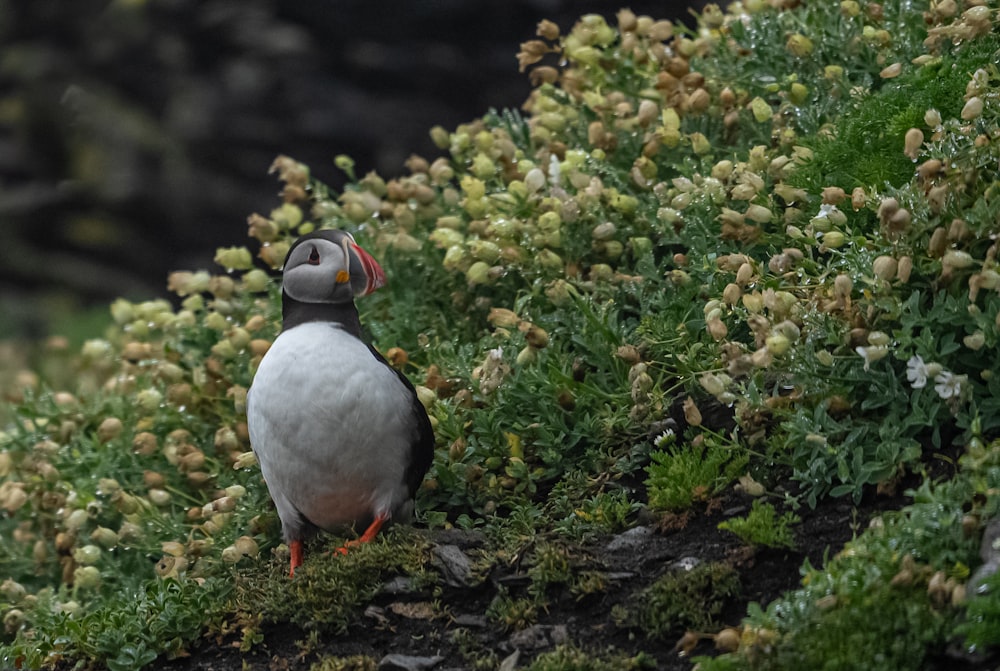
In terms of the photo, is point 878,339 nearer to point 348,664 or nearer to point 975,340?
point 975,340

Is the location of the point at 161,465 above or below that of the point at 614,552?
above

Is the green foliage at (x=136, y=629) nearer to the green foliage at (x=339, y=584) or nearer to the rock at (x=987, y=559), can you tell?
the green foliage at (x=339, y=584)

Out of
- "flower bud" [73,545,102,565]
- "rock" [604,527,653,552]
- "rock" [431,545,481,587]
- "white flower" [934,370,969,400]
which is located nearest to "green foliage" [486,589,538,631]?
"rock" [431,545,481,587]

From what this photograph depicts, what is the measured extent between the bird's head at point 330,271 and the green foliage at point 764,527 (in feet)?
4.55

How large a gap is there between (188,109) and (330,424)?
834cm

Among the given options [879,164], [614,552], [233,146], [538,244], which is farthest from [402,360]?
[233,146]

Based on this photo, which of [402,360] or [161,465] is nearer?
[402,360]

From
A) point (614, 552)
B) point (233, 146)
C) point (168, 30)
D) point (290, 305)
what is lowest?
point (614, 552)

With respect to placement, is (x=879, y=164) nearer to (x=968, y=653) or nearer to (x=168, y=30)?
(x=968, y=653)

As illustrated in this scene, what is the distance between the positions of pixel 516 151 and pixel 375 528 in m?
2.32

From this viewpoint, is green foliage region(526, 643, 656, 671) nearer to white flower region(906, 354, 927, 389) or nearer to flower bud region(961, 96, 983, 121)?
white flower region(906, 354, 927, 389)

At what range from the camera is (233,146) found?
11.4 metres

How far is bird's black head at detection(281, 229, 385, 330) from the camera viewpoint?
13.3 feet

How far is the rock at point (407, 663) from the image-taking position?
144 inches
